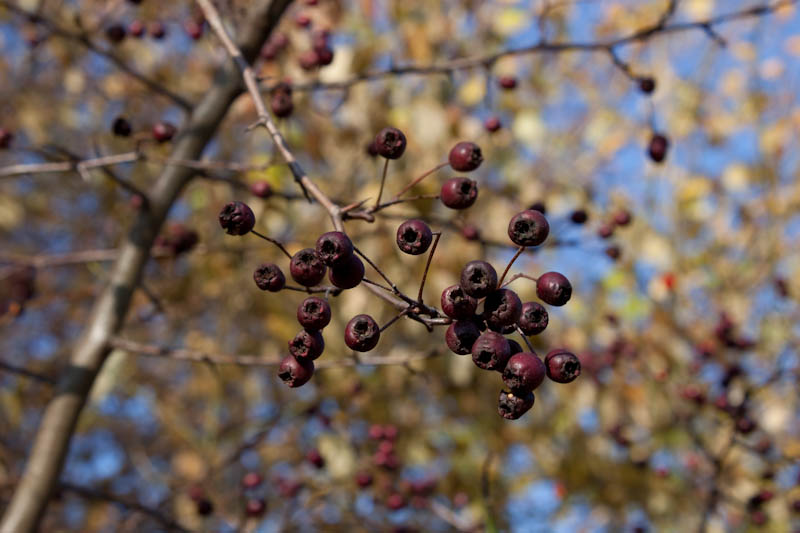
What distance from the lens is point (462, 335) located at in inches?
49.7

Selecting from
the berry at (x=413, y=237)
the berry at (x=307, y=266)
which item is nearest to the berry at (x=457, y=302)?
the berry at (x=413, y=237)

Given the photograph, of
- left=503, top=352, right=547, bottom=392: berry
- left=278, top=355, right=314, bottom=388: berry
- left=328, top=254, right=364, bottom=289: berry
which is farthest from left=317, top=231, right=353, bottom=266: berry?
left=503, top=352, right=547, bottom=392: berry

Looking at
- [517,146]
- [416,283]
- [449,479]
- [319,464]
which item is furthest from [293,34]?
[449,479]

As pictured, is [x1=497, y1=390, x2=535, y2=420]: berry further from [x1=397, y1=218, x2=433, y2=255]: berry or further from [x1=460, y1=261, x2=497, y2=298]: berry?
[x1=397, y1=218, x2=433, y2=255]: berry

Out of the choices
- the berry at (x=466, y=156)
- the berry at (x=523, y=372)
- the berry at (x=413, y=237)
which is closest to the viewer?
the berry at (x=523, y=372)

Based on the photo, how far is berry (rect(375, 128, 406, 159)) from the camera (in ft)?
5.28

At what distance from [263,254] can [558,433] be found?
80.1 inches

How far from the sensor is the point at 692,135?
20.3 ft

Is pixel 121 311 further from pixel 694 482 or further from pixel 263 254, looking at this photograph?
pixel 694 482

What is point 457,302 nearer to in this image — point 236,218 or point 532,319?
point 532,319

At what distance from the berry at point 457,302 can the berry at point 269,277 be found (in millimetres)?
353

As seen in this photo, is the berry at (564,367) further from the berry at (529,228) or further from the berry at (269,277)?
the berry at (269,277)

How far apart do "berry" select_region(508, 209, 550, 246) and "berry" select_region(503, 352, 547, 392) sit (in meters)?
0.23

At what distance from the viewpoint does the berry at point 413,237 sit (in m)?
1.32
